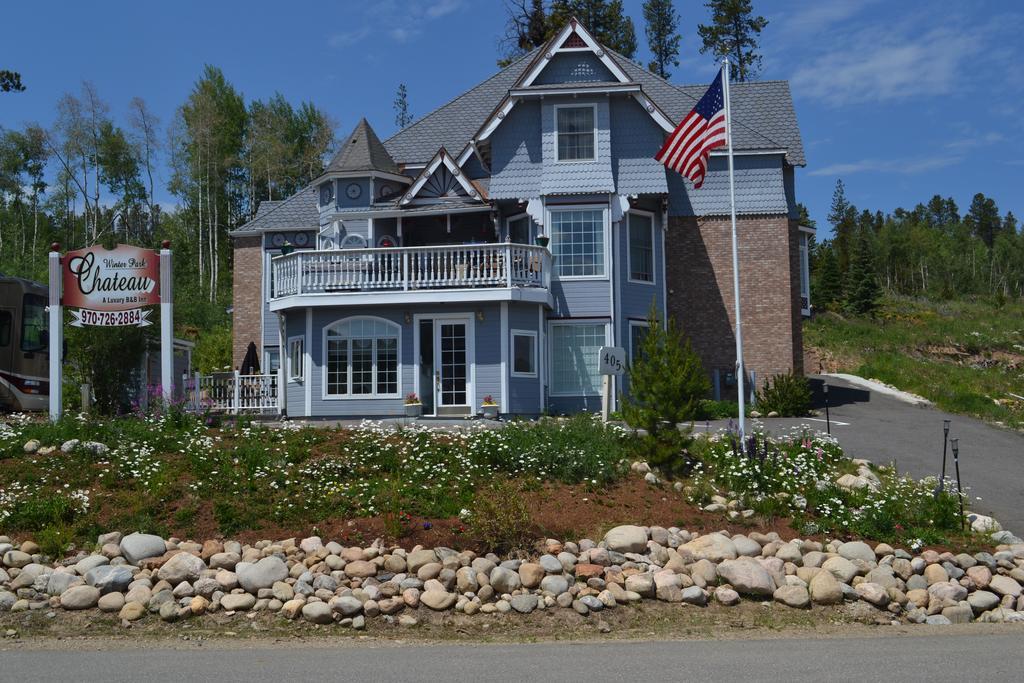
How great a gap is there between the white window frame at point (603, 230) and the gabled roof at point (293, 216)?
28.0 feet

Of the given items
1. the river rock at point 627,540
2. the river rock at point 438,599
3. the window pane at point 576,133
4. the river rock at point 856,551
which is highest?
the window pane at point 576,133

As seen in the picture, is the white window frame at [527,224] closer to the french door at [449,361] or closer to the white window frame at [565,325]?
the white window frame at [565,325]

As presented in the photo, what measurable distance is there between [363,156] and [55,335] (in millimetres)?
11280

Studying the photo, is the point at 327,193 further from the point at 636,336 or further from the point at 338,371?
the point at 636,336

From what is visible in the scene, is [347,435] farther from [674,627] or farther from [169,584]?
[674,627]

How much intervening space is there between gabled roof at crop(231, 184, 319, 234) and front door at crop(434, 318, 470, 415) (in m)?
8.65

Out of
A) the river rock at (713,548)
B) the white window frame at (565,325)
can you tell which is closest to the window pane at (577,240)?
the white window frame at (565,325)

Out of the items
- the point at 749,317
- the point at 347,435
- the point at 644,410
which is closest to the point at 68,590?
the point at 347,435

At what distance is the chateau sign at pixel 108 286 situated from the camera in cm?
1894

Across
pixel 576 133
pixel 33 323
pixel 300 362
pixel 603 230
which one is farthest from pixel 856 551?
pixel 33 323

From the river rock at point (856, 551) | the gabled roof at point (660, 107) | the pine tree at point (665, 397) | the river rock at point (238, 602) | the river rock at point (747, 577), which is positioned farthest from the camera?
the gabled roof at point (660, 107)

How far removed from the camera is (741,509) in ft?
47.1

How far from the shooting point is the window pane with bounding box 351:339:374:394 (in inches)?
943

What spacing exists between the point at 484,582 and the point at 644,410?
17.2ft
